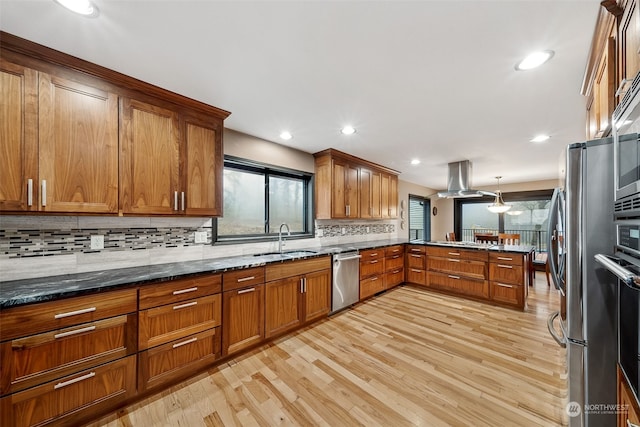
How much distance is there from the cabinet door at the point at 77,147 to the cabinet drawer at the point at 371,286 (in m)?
3.13

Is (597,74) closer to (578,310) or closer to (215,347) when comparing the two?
(578,310)

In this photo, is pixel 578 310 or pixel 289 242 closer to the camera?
pixel 578 310

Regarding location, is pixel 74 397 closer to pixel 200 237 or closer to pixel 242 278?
pixel 242 278

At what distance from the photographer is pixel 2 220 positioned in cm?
163

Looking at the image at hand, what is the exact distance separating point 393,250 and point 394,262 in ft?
0.74

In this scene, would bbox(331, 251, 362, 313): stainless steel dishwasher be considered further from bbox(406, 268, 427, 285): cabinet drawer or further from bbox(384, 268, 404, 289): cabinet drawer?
bbox(406, 268, 427, 285): cabinet drawer

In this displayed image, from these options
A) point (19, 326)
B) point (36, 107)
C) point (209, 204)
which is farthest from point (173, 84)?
point (19, 326)

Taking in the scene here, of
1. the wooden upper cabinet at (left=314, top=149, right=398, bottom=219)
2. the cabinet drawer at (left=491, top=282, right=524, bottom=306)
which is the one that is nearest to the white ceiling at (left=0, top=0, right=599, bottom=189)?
the wooden upper cabinet at (left=314, top=149, right=398, bottom=219)

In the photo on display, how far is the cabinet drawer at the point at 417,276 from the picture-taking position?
14.3 feet

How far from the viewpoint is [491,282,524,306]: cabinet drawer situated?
3369mm

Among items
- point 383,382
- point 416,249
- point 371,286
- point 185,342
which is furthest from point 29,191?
point 416,249

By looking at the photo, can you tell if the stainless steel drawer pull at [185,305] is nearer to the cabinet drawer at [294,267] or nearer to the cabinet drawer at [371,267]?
the cabinet drawer at [294,267]

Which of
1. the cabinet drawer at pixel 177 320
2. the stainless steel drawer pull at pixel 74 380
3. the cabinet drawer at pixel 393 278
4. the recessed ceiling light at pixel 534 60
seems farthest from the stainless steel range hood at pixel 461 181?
the stainless steel drawer pull at pixel 74 380

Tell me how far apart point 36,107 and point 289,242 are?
262cm
